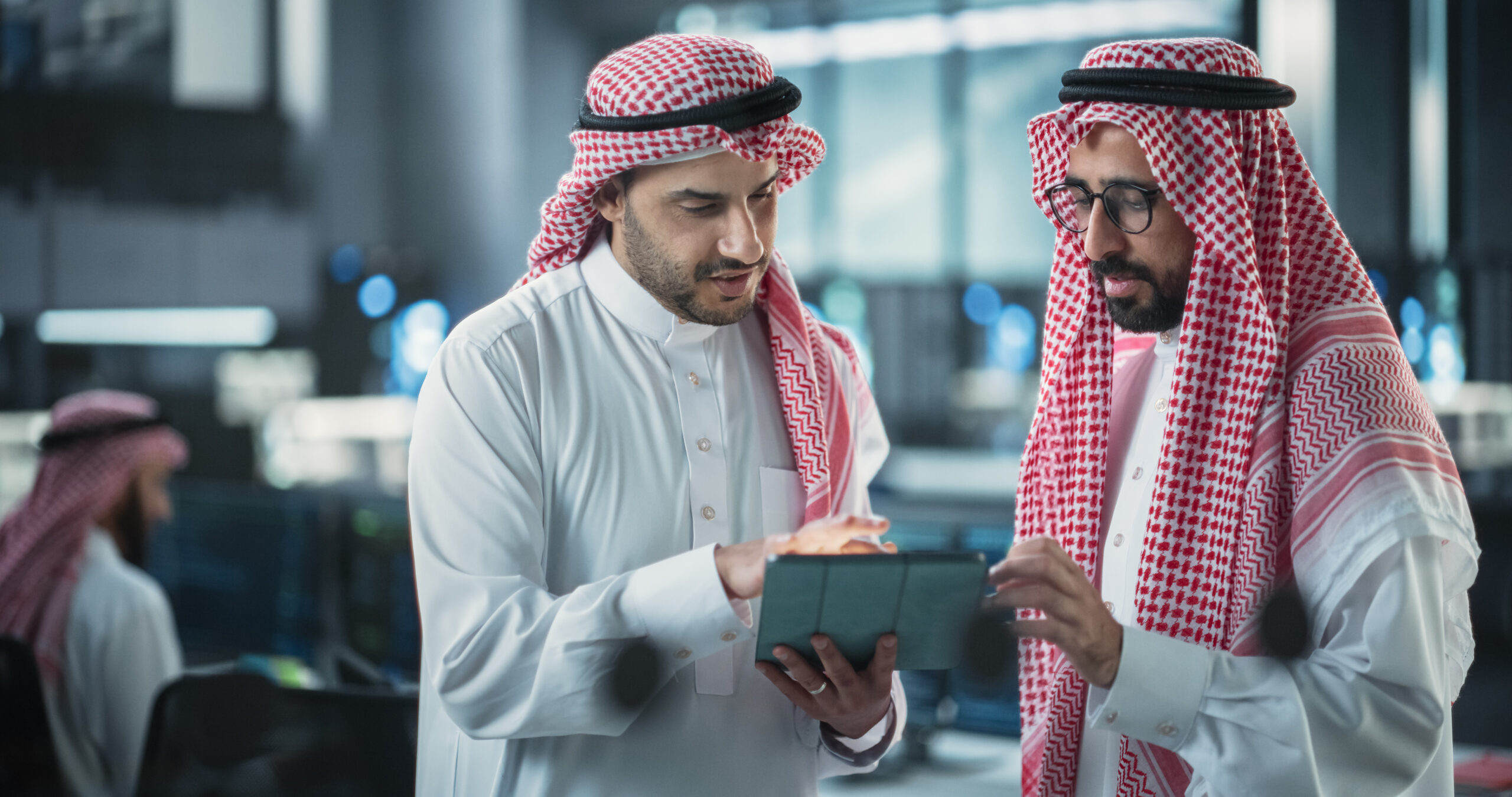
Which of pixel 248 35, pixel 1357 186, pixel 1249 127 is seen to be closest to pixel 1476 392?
pixel 1357 186

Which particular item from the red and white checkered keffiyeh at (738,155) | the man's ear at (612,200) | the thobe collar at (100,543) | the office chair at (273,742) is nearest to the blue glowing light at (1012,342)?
the thobe collar at (100,543)

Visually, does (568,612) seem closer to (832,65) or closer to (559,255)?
(559,255)

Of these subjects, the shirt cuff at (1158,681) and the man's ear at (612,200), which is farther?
the man's ear at (612,200)

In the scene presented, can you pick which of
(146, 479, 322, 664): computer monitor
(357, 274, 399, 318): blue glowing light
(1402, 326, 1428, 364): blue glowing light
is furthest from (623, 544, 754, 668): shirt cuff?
(357, 274, 399, 318): blue glowing light

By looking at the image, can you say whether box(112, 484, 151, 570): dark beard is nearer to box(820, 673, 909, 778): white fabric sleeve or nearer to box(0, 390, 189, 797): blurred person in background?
box(0, 390, 189, 797): blurred person in background

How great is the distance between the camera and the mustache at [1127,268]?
5.38 ft

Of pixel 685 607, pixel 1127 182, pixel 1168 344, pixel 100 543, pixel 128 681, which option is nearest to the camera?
pixel 685 607

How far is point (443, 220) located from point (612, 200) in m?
8.08

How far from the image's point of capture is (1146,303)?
64.9 inches

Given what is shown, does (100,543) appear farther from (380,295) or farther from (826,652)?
(380,295)

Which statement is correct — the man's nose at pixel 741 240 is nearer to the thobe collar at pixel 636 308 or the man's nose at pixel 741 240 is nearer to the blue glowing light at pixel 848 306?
the thobe collar at pixel 636 308

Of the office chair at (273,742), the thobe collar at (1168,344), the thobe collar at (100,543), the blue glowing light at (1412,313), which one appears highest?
the blue glowing light at (1412,313)

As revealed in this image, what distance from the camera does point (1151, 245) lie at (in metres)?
1.63

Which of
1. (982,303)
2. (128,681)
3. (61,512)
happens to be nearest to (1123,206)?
(128,681)
